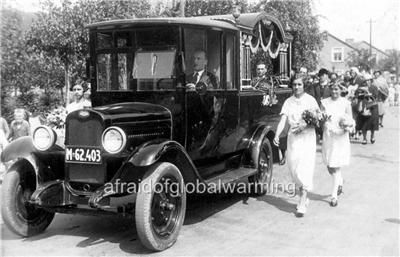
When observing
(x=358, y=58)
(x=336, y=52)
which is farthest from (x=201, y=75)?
(x=336, y=52)

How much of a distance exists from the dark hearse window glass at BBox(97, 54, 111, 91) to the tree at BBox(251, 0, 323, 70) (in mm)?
11830

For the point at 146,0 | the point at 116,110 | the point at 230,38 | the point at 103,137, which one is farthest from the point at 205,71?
the point at 146,0

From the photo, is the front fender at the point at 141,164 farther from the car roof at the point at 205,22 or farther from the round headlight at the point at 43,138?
the car roof at the point at 205,22

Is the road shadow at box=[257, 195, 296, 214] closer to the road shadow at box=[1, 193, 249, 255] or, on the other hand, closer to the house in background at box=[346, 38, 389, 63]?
the road shadow at box=[1, 193, 249, 255]

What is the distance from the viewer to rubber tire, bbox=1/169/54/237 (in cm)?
515

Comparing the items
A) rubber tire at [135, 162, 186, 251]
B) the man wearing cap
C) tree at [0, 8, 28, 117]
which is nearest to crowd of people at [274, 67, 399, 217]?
rubber tire at [135, 162, 186, 251]

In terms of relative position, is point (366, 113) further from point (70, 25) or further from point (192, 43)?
Answer: point (192, 43)

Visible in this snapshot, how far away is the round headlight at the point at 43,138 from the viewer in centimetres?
527

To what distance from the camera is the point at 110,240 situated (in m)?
5.25

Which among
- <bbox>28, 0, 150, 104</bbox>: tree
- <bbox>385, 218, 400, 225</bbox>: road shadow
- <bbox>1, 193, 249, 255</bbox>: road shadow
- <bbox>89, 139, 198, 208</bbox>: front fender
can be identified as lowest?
<bbox>385, 218, 400, 225</bbox>: road shadow

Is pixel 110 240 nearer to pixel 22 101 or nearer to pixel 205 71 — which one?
pixel 205 71

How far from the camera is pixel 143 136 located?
5.13 m

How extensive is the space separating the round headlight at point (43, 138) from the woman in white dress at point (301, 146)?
9.77 feet

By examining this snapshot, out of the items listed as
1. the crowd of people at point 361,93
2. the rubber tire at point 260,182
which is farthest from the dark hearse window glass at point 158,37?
the crowd of people at point 361,93
